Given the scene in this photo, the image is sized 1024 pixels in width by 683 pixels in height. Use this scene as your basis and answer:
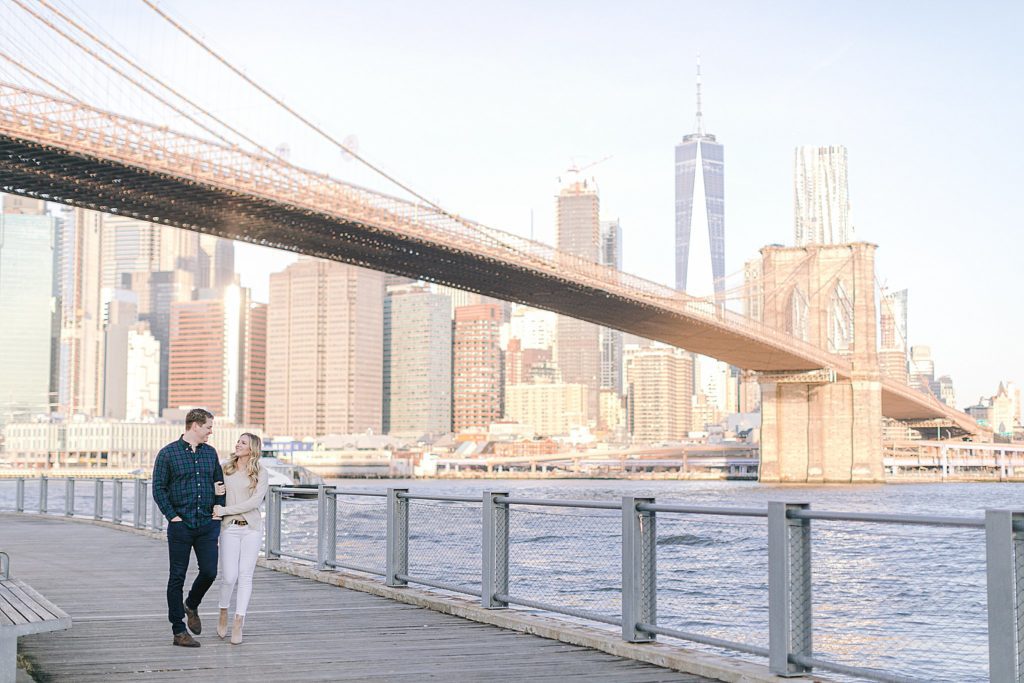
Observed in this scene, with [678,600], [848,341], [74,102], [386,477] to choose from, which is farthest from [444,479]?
[678,600]

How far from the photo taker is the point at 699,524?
24.8ft

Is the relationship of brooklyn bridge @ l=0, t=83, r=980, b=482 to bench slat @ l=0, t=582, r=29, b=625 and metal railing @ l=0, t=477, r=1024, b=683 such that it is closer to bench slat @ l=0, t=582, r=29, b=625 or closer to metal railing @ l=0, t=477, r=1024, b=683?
metal railing @ l=0, t=477, r=1024, b=683

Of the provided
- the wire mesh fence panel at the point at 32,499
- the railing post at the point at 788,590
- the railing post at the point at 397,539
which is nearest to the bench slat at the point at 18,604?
the railing post at the point at 788,590

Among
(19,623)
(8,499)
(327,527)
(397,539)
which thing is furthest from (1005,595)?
(8,499)

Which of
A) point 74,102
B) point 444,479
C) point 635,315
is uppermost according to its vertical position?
point 74,102

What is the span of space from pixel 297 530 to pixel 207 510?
90.5ft

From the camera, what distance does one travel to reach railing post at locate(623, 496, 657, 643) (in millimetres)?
7371

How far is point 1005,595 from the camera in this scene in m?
5.16

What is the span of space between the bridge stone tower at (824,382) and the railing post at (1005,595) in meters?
71.2

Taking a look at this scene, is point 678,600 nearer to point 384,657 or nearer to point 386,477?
point 384,657

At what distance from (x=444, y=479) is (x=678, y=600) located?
127950mm

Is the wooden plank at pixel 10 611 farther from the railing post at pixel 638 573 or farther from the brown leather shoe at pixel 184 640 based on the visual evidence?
the railing post at pixel 638 573

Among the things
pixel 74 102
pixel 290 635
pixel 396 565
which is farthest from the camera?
pixel 74 102

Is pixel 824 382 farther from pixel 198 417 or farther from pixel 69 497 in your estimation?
pixel 198 417
